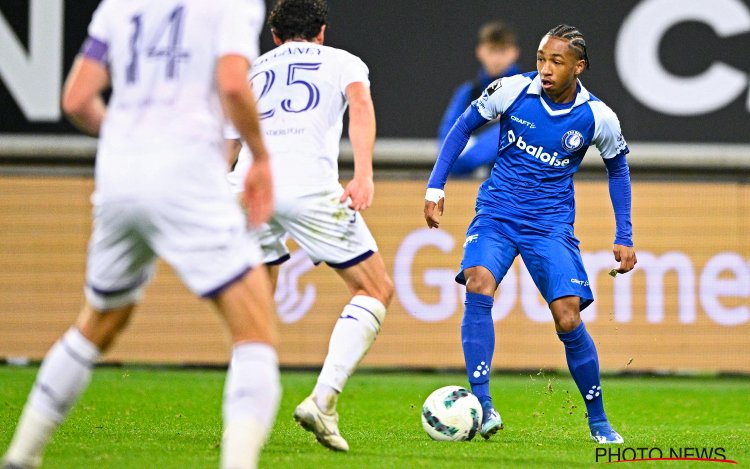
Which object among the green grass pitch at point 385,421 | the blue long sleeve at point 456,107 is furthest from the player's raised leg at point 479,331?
the blue long sleeve at point 456,107

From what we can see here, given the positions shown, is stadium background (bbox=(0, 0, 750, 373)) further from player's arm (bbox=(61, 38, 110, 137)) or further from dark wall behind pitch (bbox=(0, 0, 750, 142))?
player's arm (bbox=(61, 38, 110, 137))

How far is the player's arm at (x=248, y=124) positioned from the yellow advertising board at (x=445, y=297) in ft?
25.4

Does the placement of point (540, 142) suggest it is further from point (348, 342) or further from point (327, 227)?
point (348, 342)

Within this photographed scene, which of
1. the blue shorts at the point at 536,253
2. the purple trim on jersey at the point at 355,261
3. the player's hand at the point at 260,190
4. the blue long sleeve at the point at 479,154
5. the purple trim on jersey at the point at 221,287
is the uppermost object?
the player's hand at the point at 260,190

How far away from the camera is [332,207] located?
623 centimetres

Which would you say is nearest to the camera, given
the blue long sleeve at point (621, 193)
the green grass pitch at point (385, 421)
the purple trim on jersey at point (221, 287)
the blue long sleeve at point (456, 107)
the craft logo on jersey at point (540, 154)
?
the purple trim on jersey at point (221, 287)

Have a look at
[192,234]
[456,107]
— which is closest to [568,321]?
[192,234]

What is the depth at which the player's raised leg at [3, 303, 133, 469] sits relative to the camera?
4.60 meters

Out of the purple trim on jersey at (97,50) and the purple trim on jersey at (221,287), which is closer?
the purple trim on jersey at (221,287)

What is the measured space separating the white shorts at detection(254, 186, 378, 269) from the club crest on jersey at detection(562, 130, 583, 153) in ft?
4.74

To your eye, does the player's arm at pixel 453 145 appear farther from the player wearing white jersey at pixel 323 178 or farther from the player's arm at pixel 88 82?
the player's arm at pixel 88 82

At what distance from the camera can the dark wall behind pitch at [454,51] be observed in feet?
43.3

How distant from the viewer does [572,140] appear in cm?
717

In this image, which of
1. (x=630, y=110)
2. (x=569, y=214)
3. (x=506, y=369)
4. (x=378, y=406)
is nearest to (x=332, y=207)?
(x=569, y=214)
